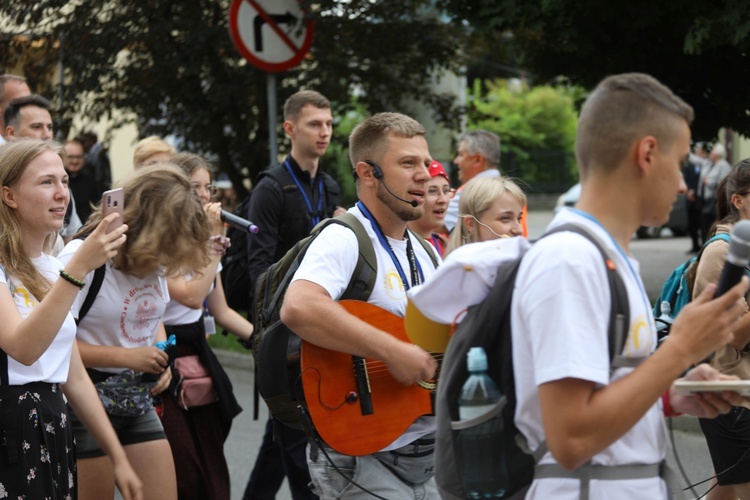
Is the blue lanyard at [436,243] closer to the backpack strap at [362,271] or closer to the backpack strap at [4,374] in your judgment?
the backpack strap at [362,271]

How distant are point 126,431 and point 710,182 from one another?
52.9 feet

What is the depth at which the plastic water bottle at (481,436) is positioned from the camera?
2.54 metres

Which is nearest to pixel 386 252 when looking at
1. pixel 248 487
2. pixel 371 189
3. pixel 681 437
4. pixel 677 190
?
pixel 371 189

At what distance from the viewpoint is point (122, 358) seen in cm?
452

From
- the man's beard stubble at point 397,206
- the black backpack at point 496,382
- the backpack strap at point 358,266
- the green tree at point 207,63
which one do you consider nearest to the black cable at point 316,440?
the backpack strap at point 358,266

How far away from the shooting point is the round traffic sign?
29.5 ft

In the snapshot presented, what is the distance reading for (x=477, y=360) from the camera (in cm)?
253

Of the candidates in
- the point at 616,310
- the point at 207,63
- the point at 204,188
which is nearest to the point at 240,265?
the point at 204,188

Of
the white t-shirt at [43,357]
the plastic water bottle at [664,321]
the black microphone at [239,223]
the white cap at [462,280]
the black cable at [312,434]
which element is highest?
the white cap at [462,280]

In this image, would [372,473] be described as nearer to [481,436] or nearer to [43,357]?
[43,357]

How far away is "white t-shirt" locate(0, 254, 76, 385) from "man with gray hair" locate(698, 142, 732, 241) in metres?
16.2

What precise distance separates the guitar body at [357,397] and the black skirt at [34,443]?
843mm

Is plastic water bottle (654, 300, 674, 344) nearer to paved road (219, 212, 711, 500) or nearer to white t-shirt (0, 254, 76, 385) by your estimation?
white t-shirt (0, 254, 76, 385)

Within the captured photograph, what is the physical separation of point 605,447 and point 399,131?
6.70ft
